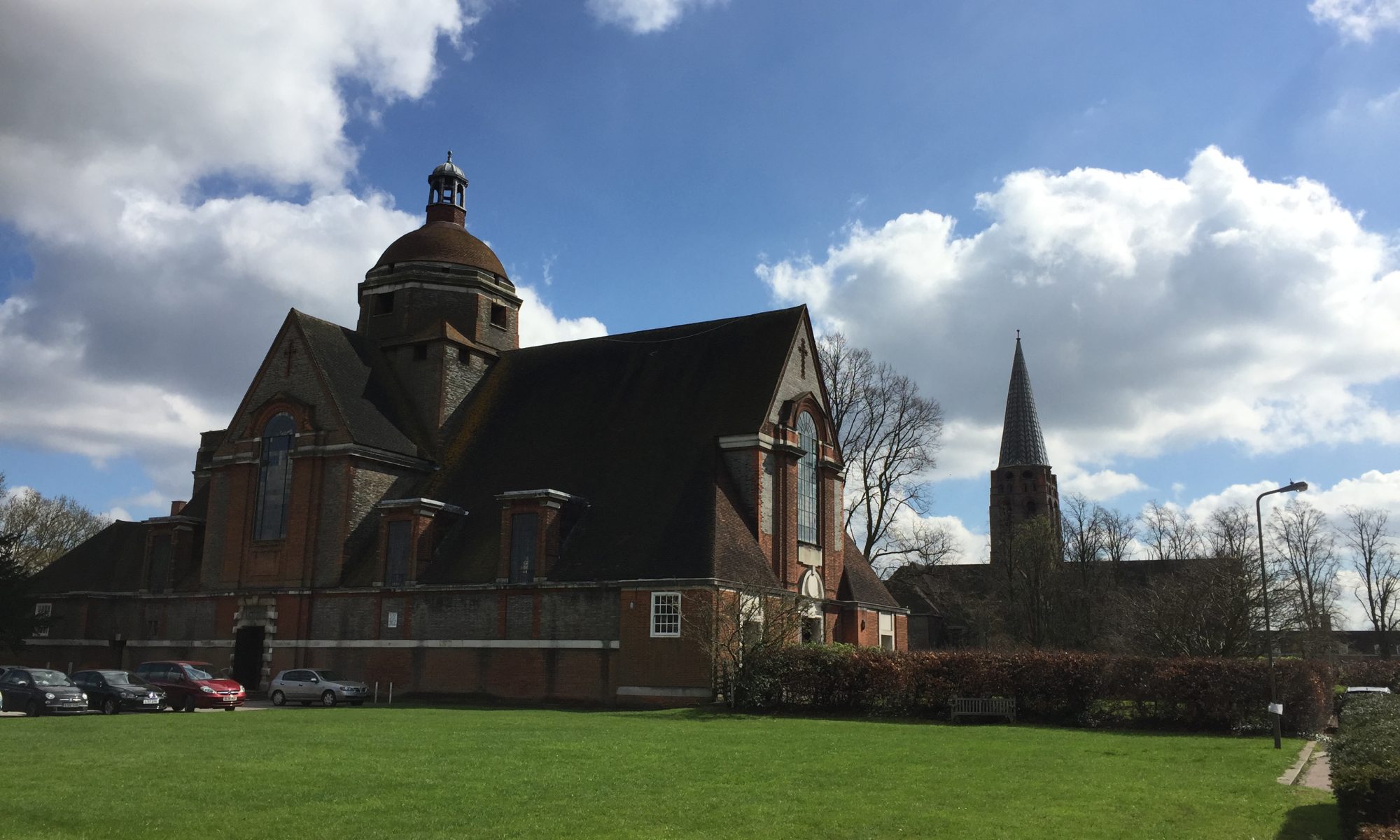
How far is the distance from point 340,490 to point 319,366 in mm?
5033

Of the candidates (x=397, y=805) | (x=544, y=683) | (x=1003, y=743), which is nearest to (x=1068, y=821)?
(x=397, y=805)

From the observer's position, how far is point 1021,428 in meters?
96.9

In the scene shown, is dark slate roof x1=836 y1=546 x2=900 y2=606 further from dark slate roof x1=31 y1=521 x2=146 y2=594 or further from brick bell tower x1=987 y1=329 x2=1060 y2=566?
brick bell tower x1=987 y1=329 x2=1060 y2=566

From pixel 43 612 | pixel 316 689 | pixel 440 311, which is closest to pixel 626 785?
pixel 316 689

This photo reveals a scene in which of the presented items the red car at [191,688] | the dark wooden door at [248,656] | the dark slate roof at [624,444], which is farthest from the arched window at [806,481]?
the dark wooden door at [248,656]

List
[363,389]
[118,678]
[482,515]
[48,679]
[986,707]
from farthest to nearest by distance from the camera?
[363,389], [482,515], [118,678], [48,679], [986,707]

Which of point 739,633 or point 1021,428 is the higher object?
point 1021,428

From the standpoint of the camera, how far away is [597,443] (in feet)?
129

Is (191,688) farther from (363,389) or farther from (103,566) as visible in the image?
(103,566)

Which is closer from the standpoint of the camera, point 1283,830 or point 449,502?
point 1283,830

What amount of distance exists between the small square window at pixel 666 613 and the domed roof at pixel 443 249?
2031 cm

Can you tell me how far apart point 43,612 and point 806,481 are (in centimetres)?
3061

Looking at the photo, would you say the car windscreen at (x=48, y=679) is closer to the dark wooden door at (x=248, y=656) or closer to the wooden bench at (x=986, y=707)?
the dark wooden door at (x=248, y=656)

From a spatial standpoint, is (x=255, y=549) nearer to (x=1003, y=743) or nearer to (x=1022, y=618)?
(x=1003, y=743)
